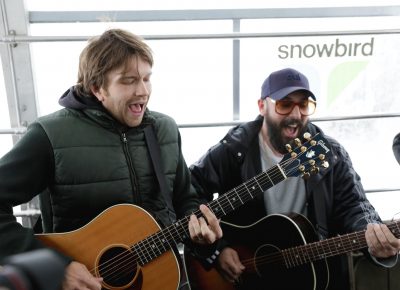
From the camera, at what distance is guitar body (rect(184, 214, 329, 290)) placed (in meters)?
1.88

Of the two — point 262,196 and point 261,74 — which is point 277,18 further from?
point 262,196

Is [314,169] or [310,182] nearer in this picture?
[314,169]

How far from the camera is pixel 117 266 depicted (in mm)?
1725

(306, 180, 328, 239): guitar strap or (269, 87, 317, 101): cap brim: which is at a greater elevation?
(269, 87, 317, 101): cap brim

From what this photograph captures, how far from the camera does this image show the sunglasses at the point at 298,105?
199 cm

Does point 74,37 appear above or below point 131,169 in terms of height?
above

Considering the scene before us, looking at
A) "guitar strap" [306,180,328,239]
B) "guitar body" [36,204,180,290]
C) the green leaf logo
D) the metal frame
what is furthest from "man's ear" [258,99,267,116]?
the green leaf logo

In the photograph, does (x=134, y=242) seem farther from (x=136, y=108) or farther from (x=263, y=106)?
(x=263, y=106)

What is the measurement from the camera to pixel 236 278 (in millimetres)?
1973

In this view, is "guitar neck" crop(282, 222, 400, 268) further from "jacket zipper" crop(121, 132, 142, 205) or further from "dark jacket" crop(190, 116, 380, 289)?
"jacket zipper" crop(121, 132, 142, 205)

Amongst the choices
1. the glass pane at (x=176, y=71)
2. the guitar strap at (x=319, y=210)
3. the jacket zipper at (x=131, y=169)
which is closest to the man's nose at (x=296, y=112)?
the guitar strap at (x=319, y=210)

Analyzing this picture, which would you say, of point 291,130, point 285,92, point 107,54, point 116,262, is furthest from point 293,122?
point 116,262

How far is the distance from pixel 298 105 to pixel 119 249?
1.05 meters

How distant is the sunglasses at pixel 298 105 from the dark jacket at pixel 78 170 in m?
0.58
